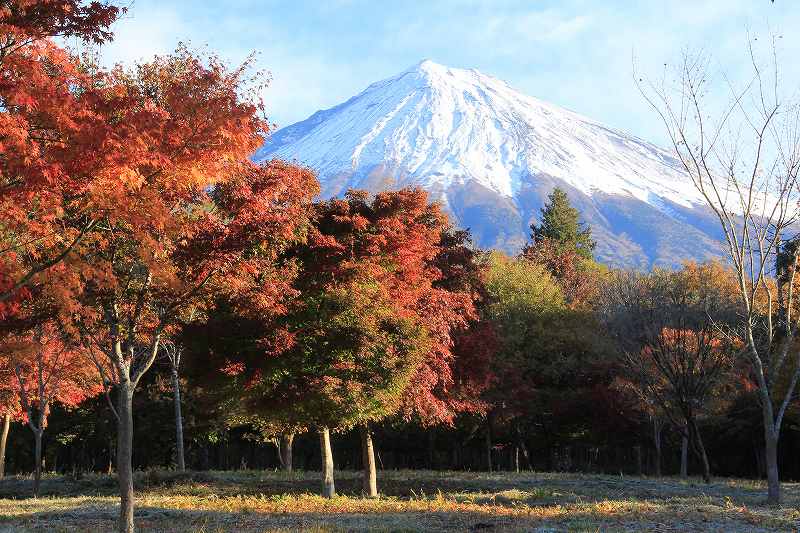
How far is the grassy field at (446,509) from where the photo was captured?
Answer: 11477mm

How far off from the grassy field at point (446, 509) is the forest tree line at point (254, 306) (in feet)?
6.04

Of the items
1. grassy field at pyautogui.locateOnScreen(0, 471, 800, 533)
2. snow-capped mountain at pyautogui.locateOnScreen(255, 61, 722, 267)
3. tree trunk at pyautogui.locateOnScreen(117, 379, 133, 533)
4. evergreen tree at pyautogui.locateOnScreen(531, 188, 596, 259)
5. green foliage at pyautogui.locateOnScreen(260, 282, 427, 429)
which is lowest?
grassy field at pyautogui.locateOnScreen(0, 471, 800, 533)

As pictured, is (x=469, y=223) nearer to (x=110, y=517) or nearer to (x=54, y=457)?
(x=54, y=457)

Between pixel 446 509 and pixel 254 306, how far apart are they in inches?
220

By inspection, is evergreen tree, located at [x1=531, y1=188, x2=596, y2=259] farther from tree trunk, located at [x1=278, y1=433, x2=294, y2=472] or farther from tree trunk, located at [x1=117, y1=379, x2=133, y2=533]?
tree trunk, located at [x1=117, y1=379, x2=133, y2=533]

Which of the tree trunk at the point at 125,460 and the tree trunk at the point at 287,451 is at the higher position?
the tree trunk at the point at 125,460

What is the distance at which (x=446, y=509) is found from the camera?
571 inches

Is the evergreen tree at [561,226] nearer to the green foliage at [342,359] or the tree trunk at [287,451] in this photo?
the tree trunk at [287,451]

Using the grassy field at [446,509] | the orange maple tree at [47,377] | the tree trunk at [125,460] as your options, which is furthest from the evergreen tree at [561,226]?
the tree trunk at [125,460]

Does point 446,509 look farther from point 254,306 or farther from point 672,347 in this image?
point 672,347

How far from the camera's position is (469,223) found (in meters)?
170

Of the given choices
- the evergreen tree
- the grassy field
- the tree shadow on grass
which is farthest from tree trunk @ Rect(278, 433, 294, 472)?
the evergreen tree

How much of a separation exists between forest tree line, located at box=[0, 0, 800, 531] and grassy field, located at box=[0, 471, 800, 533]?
184 cm

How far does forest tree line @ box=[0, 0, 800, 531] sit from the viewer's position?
8859 mm
